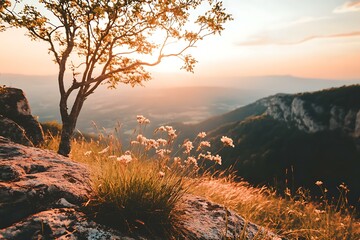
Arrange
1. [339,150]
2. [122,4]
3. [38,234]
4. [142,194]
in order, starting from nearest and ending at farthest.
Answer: [38,234]
[142,194]
[122,4]
[339,150]

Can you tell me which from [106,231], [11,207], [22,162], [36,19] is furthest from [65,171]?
[36,19]

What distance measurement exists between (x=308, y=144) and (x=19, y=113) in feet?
479

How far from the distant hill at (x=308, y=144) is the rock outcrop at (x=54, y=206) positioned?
100446 millimetres

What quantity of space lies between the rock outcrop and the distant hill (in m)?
100

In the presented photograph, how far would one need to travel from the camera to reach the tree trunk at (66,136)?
12219 mm

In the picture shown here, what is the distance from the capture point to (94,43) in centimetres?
1448

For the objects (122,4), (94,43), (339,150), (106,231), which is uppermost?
(122,4)

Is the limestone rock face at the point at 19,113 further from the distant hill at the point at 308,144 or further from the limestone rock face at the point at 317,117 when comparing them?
the limestone rock face at the point at 317,117

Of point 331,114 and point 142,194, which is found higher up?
point 142,194

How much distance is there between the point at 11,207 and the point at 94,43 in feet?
39.5

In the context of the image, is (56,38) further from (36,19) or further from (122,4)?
(122,4)

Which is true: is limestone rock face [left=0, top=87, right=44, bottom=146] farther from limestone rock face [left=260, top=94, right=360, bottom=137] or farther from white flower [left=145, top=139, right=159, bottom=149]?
limestone rock face [left=260, top=94, right=360, bottom=137]

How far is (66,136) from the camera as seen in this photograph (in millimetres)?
12633

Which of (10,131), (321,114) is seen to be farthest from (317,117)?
(10,131)
